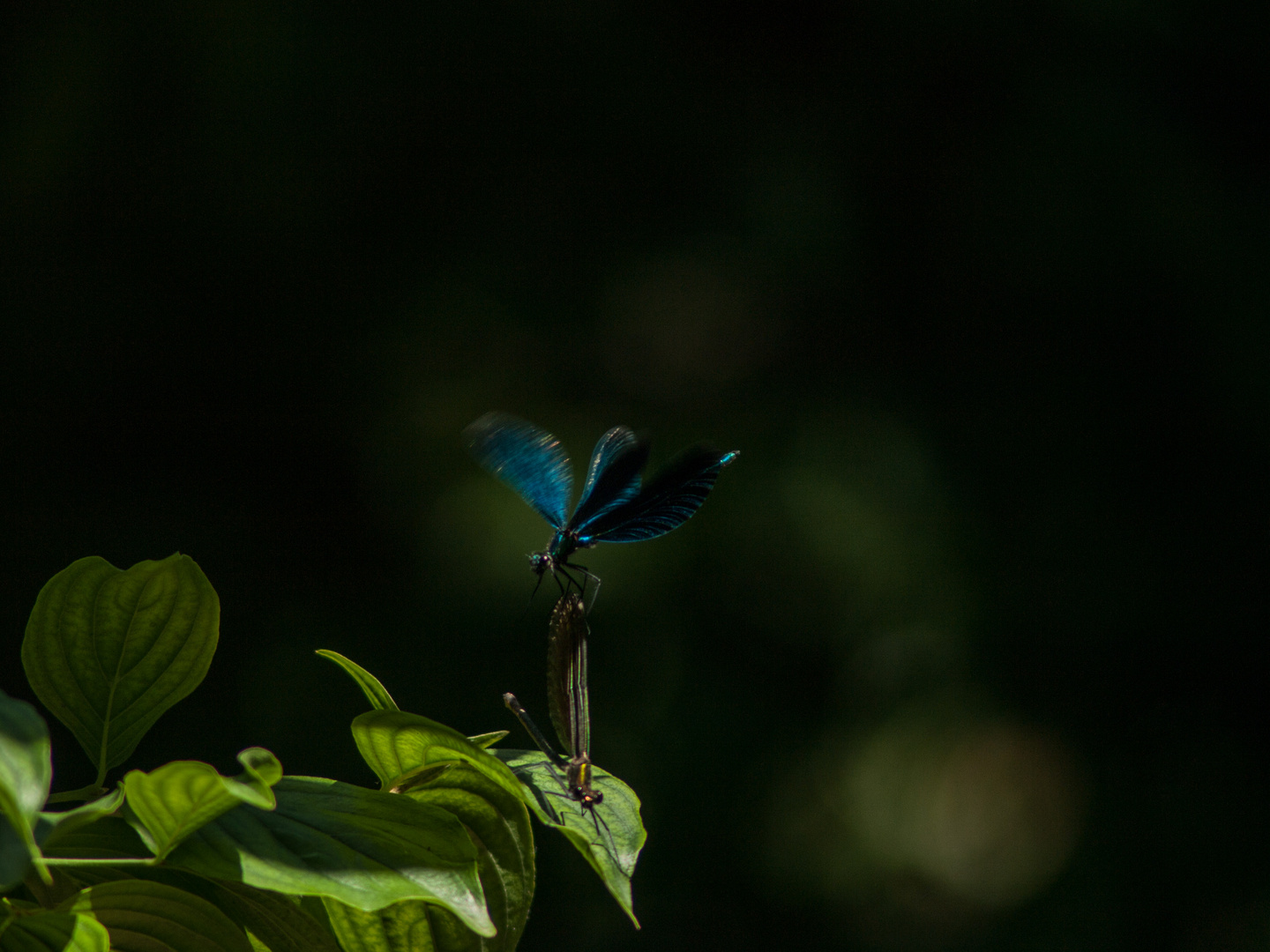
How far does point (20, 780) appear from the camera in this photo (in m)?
0.29

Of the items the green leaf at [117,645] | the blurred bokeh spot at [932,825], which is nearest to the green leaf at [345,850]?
the green leaf at [117,645]

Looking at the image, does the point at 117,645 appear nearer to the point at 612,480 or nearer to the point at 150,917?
the point at 150,917

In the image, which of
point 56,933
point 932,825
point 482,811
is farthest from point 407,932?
point 932,825

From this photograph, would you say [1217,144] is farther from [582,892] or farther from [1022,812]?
[582,892]

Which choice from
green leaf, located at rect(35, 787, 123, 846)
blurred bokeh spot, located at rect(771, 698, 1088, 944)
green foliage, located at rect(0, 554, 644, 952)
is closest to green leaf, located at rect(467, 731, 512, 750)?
green foliage, located at rect(0, 554, 644, 952)

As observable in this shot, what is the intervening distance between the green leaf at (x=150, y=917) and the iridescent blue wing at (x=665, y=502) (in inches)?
11.2

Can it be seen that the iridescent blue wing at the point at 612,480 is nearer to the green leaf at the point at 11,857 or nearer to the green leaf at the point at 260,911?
the green leaf at the point at 260,911

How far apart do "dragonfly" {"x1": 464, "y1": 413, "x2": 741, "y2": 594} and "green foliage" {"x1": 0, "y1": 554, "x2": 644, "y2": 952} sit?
14 centimetres

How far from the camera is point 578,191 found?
2.91 m

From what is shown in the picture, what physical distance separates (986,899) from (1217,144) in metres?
1.89

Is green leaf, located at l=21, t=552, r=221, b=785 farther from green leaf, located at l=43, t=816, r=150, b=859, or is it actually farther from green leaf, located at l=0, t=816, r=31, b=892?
green leaf, located at l=0, t=816, r=31, b=892

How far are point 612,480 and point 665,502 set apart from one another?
0.10 feet

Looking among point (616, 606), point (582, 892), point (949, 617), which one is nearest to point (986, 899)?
point (949, 617)

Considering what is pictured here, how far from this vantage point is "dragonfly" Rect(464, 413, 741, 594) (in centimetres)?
61
